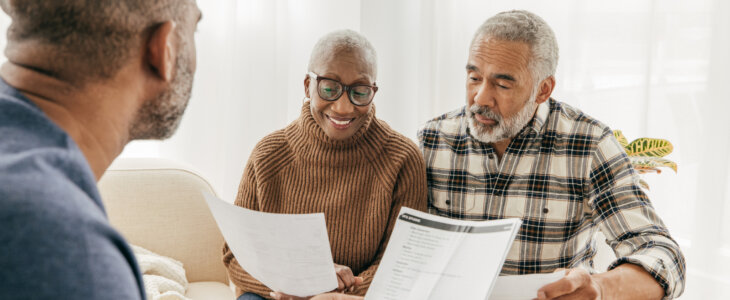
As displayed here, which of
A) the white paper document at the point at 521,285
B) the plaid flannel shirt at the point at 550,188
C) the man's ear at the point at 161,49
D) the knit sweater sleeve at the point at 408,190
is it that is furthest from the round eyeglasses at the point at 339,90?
the man's ear at the point at 161,49

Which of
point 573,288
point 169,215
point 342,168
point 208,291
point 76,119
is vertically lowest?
point 208,291

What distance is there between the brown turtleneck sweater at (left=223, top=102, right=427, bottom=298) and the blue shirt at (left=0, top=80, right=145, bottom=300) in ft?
3.07

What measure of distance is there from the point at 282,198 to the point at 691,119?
4.61 feet

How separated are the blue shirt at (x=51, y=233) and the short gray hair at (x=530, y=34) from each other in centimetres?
110

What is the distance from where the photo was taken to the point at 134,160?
204 centimetres

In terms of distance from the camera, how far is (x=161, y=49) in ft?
2.35

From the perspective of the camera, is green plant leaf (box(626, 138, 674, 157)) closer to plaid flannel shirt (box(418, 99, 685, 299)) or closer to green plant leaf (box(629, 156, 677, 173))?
green plant leaf (box(629, 156, 677, 173))

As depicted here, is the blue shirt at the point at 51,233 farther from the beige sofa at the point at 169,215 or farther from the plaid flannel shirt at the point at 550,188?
the beige sofa at the point at 169,215

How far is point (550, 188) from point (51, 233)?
1.21 metres

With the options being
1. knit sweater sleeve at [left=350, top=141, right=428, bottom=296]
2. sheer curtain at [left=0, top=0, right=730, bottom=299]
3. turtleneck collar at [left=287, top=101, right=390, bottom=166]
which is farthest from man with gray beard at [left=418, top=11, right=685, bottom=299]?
sheer curtain at [left=0, top=0, right=730, bottom=299]

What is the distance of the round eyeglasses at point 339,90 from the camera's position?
1.43m

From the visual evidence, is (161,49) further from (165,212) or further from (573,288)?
(165,212)

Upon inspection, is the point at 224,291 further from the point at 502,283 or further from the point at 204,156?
the point at 502,283

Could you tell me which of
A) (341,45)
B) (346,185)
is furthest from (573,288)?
(341,45)
